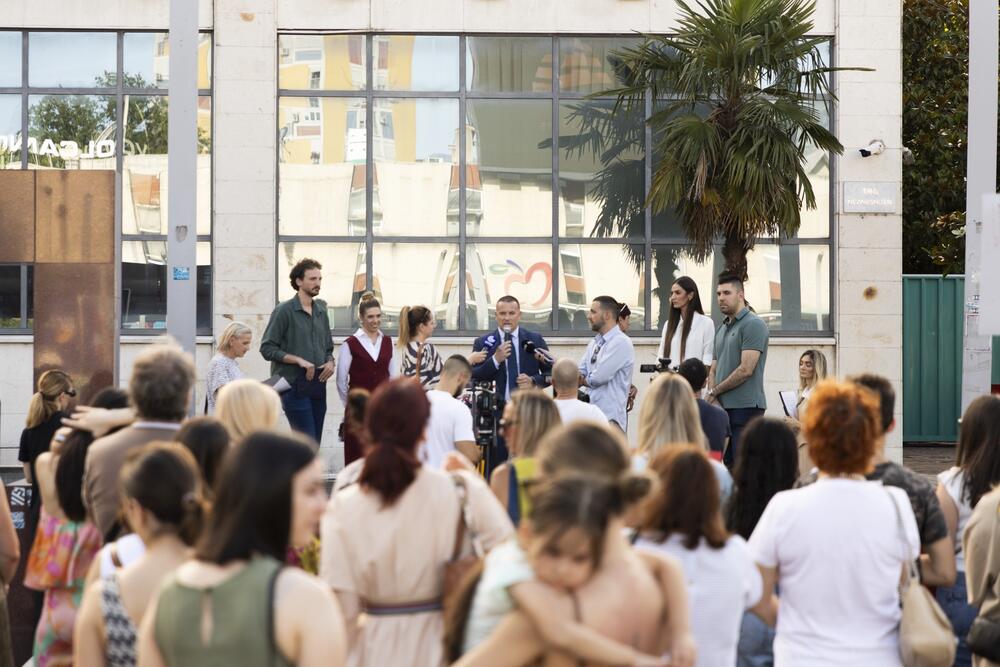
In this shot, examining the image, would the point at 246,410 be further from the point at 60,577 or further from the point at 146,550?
the point at 146,550

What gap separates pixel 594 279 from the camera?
54.0 feet

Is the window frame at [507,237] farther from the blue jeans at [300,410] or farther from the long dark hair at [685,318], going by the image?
the long dark hair at [685,318]

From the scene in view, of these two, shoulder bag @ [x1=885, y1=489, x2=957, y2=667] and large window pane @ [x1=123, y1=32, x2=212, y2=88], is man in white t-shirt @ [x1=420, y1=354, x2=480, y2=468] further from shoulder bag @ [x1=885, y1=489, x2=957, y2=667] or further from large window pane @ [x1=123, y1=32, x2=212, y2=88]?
large window pane @ [x1=123, y1=32, x2=212, y2=88]

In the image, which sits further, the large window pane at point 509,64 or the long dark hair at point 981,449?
the large window pane at point 509,64

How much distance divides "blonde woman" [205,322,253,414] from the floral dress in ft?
18.2

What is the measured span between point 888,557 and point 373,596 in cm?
163

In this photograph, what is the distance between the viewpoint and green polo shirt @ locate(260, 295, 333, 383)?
1185 cm

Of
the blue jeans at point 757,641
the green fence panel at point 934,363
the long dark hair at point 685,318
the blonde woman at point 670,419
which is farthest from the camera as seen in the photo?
the green fence panel at point 934,363

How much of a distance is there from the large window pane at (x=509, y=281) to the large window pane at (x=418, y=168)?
0.48m

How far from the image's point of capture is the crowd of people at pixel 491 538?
305cm

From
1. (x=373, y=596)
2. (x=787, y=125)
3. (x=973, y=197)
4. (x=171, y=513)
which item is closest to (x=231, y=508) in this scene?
(x=171, y=513)

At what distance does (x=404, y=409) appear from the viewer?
444 centimetres

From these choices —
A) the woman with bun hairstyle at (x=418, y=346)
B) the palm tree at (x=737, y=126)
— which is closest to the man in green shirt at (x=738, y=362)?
the woman with bun hairstyle at (x=418, y=346)

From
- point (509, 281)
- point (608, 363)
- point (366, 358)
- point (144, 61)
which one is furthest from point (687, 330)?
point (144, 61)
